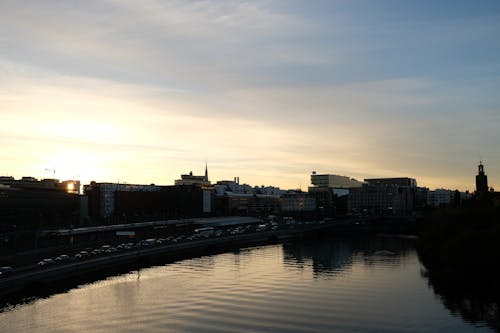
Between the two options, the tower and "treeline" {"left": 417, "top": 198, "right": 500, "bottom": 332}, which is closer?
"treeline" {"left": 417, "top": 198, "right": 500, "bottom": 332}

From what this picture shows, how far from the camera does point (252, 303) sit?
4641 centimetres

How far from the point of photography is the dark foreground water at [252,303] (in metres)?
39.9

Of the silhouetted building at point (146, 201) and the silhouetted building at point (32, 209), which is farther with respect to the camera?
the silhouetted building at point (146, 201)

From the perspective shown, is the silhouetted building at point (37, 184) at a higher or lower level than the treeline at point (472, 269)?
higher

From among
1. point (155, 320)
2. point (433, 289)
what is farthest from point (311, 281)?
point (155, 320)

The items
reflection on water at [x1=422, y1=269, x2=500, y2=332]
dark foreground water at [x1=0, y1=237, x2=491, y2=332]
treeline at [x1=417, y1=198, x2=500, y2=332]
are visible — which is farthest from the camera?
treeline at [x1=417, y1=198, x2=500, y2=332]

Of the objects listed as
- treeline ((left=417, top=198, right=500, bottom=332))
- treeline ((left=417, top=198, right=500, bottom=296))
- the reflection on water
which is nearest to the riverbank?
the reflection on water

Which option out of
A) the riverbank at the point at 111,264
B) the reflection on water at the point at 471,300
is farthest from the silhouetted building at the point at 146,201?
the reflection on water at the point at 471,300

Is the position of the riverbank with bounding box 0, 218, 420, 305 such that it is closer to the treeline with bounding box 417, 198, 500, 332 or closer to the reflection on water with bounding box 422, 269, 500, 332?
the reflection on water with bounding box 422, 269, 500, 332

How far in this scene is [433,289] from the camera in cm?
5409

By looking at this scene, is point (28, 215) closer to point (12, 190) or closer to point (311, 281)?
point (12, 190)

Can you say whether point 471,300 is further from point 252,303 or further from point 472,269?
point 252,303

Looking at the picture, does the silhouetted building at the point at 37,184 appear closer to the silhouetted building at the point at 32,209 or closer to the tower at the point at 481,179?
the silhouetted building at the point at 32,209

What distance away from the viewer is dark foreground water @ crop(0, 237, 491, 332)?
39906 millimetres
